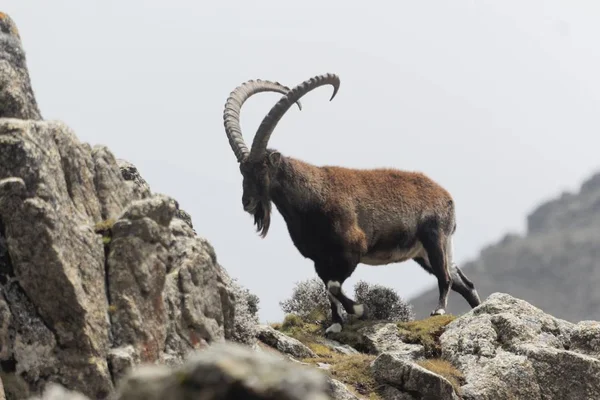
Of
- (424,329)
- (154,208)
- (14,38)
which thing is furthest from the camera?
(424,329)

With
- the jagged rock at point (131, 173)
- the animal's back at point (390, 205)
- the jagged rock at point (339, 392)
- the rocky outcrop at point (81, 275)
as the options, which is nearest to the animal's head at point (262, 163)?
the animal's back at point (390, 205)

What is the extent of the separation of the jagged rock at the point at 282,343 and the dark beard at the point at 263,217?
3.10 meters

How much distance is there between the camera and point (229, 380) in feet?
15.7

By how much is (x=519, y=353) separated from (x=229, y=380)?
12679mm

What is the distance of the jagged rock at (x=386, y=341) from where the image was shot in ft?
58.5

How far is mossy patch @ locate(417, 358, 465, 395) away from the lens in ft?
52.6

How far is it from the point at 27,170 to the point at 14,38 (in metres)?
3.17

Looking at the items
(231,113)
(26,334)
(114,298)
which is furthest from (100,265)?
(231,113)

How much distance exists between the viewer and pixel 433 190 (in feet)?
76.2

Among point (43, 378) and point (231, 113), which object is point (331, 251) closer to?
point (231, 113)

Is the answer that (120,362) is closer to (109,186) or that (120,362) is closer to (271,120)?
(109,186)

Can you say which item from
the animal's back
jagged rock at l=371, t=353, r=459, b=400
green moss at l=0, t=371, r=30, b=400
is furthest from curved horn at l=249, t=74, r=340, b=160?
green moss at l=0, t=371, r=30, b=400

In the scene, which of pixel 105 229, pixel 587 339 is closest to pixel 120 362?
pixel 105 229

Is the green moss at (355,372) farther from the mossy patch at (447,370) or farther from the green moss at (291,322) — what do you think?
the green moss at (291,322)
